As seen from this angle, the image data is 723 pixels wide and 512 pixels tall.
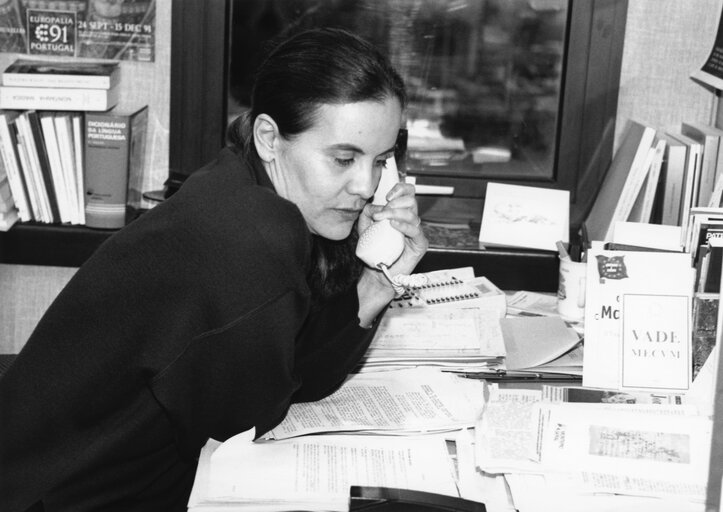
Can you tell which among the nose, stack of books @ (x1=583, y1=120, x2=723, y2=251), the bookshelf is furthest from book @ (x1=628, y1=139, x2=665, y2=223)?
the bookshelf

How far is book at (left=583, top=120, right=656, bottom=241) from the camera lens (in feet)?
6.93

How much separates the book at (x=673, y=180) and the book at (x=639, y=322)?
50 cm

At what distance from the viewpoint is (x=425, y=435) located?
4.52 ft

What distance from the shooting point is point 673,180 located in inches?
80.3

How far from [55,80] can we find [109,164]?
0.22 meters

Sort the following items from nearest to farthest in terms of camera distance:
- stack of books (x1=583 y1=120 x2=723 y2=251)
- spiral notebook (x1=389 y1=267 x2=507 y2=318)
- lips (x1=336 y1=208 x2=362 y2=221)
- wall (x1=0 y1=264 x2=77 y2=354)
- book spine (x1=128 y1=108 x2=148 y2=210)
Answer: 1. lips (x1=336 y1=208 x2=362 y2=221)
2. spiral notebook (x1=389 y1=267 x2=507 y2=318)
3. stack of books (x1=583 y1=120 x2=723 y2=251)
4. book spine (x1=128 y1=108 x2=148 y2=210)
5. wall (x1=0 y1=264 x2=77 y2=354)

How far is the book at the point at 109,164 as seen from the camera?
7.34ft

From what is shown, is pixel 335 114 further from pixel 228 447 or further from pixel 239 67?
pixel 239 67

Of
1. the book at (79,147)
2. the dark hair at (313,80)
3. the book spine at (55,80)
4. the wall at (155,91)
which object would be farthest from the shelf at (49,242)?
the dark hair at (313,80)

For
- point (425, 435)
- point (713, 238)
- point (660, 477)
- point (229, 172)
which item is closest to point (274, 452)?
point (425, 435)

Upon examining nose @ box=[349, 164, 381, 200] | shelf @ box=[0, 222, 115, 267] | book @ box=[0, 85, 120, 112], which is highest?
nose @ box=[349, 164, 381, 200]

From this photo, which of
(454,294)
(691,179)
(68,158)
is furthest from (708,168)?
(68,158)

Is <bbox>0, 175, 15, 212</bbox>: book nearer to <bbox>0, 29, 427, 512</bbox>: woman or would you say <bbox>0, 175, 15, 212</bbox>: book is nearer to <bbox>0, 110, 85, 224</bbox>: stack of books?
<bbox>0, 110, 85, 224</bbox>: stack of books

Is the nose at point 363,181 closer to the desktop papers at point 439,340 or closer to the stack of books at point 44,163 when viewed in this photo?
the desktop papers at point 439,340
